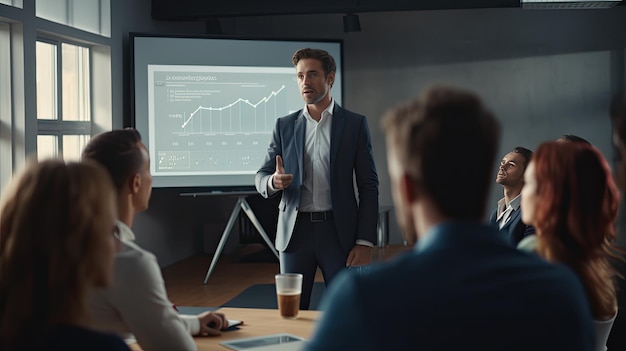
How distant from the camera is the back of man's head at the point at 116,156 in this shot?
190 centimetres

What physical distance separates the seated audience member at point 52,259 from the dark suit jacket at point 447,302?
0.36 meters

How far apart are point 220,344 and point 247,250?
21.0 feet

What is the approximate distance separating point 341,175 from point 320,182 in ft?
0.33

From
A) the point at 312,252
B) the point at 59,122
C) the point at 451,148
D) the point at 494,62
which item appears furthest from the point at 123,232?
the point at 494,62

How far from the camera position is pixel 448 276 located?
106cm

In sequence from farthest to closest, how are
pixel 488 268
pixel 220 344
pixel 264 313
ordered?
1. pixel 264 313
2. pixel 220 344
3. pixel 488 268

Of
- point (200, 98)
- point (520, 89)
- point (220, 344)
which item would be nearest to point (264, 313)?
point (220, 344)

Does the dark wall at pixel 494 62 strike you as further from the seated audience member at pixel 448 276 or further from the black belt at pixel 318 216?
the seated audience member at pixel 448 276

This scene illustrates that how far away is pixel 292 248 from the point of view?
3555 millimetres

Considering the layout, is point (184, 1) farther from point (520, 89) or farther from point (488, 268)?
point (488, 268)

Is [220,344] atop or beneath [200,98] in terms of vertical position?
beneath

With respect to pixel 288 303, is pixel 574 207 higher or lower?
higher

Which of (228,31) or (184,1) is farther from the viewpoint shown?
(228,31)

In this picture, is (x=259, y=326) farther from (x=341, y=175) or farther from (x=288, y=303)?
(x=341, y=175)
